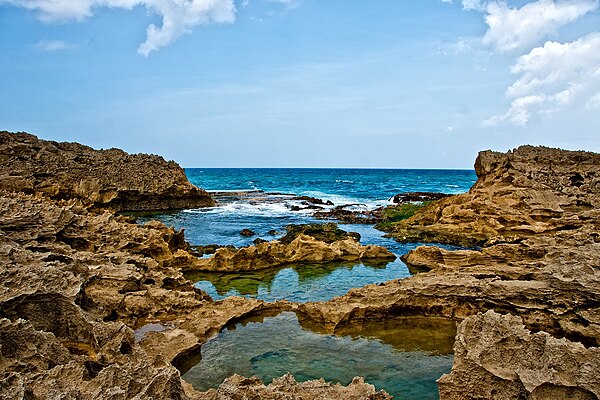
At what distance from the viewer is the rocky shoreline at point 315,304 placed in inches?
200

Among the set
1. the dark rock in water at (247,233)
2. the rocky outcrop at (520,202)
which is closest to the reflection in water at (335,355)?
the rocky outcrop at (520,202)

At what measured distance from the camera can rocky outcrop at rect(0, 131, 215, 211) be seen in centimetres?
2914

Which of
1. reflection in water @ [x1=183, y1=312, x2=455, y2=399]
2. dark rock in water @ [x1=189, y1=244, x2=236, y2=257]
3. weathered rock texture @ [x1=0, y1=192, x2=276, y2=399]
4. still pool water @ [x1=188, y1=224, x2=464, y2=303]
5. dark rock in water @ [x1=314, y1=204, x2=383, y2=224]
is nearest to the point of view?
weathered rock texture @ [x1=0, y1=192, x2=276, y2=399]

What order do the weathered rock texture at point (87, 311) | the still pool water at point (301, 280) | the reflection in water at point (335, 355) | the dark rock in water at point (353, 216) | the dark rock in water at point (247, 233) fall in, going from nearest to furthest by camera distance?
the weathered rock texture at point (87, 311)
the reflection in water at point (335, 355)
the still pool water at point (301, 280)
the dark rock in water at point (247, 233)
the dark rock in water at point (353, 216)

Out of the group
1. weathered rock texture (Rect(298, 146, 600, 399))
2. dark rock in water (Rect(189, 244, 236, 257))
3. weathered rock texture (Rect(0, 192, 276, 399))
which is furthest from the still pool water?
dark rock in water (Rect(189, 244, 236, 257))

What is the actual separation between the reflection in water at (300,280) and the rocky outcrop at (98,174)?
48.1 feet

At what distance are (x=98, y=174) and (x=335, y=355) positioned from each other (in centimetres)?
3004

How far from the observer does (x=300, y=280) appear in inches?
595

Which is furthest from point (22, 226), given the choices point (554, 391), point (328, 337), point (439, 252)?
point (439, 252)

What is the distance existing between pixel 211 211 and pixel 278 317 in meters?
27.5

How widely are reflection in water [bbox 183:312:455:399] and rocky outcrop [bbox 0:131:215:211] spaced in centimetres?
1913

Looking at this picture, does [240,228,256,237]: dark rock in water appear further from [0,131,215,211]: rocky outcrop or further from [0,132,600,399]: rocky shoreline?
[0,131,215,211]: rocky outcrop

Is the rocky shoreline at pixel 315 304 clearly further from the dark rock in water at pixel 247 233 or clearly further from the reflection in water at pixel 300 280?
the dark rock in water at pixel 247 233

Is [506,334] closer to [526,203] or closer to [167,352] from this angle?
[167,352]
